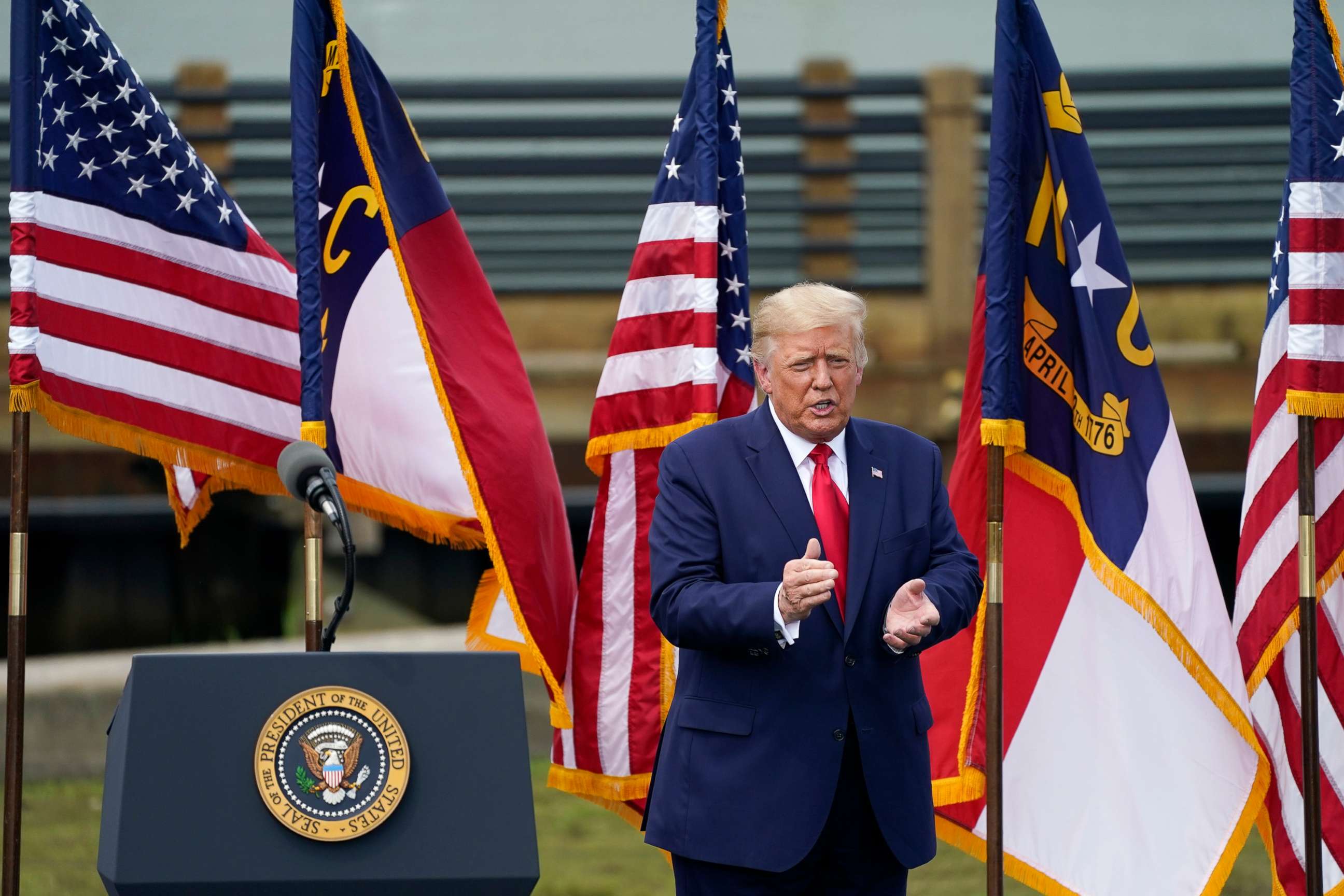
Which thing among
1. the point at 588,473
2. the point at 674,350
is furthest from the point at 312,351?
the point at 588,473

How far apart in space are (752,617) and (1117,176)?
29.3 feet

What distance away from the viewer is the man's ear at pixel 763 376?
107 inches

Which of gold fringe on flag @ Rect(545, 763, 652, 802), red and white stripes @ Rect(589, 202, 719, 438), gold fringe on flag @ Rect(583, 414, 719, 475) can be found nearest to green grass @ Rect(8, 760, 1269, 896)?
gold fringe on flag @ Rect(545, 763, 652, 802)

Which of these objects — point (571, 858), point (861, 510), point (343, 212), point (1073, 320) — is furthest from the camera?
point (571, 858)

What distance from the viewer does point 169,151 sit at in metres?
3.81

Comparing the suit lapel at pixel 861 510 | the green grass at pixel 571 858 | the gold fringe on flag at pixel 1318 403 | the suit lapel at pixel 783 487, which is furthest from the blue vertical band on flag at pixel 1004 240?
the green grass at pixel 571 858

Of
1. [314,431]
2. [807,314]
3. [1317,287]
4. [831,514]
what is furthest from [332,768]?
[1317,287]

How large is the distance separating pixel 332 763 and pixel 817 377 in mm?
1015

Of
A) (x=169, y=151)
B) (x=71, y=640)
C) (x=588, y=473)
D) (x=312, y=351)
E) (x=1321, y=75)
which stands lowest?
(x=71, y=640)

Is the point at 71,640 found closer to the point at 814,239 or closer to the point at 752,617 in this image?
the point at 814,239

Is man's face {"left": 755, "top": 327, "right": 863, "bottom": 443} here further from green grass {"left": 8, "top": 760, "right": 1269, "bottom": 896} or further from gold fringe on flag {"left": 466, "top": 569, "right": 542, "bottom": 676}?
green grass {"left": 8, "top": 760, "right": 1269, "bottom": 896}

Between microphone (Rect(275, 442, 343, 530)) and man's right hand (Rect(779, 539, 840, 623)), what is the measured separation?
730 millimetres

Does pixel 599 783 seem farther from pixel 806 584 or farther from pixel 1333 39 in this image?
pixel 1333 39

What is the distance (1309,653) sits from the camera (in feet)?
12.1
